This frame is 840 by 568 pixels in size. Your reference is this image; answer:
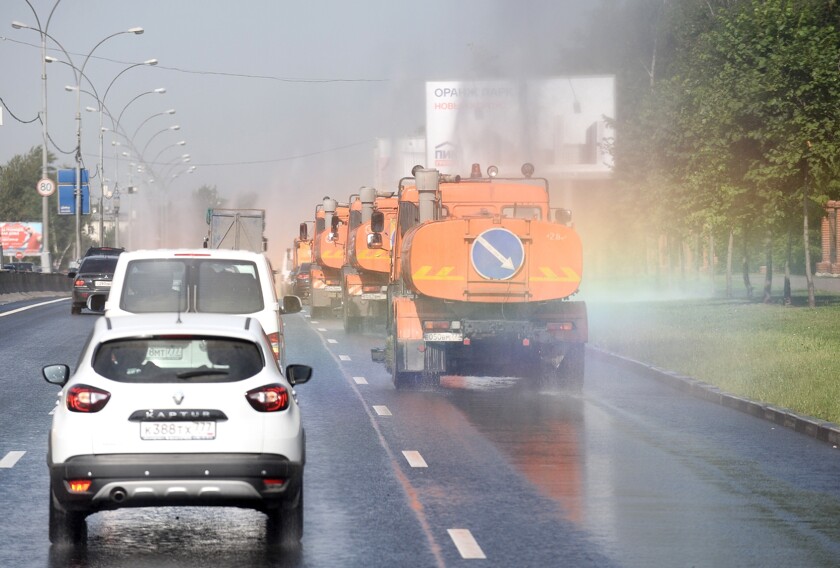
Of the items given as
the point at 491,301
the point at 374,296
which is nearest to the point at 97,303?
the point at 491,301

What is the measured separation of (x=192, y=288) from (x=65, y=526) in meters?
5.22

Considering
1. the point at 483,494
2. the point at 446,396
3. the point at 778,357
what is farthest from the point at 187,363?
the point at 778,357

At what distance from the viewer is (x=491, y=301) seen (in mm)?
19156

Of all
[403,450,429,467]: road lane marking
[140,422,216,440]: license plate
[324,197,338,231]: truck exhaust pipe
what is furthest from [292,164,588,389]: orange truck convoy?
[324,197,338,231]: truck exhaust pipe

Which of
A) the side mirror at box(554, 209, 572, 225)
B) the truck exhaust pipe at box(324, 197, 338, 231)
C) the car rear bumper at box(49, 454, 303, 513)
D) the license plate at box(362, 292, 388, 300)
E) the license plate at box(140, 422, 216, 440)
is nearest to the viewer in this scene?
the car rear bumper at box(49, 454, 303, 513)

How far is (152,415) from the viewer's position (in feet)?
28.3

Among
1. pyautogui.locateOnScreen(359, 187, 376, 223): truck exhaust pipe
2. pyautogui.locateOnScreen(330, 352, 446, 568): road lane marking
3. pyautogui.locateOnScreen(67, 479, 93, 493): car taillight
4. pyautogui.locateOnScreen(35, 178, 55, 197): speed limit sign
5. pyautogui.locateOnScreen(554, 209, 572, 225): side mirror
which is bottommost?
pyautogui.locateOnScreen(330, 352, 446, 568): road lane marking

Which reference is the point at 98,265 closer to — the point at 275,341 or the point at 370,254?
the point at 370,254

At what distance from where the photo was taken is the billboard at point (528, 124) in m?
65.9

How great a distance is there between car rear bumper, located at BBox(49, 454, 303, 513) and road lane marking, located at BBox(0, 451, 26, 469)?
4.32 m

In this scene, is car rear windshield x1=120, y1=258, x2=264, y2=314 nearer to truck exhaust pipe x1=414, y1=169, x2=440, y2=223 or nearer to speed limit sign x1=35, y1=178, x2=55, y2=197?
truck exhaust pipe x1=414, y1=169, x2=440, y2=223

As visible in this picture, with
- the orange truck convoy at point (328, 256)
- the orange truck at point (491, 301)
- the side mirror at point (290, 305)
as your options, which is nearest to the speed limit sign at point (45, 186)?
the orange truck convoy at point (328, 256)

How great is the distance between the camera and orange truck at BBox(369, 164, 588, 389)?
62.4ft

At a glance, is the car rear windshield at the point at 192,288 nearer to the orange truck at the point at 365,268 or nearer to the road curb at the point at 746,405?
the road curb at the point at 746,405
